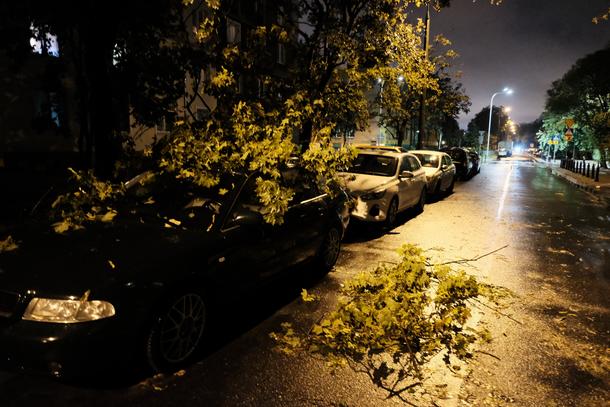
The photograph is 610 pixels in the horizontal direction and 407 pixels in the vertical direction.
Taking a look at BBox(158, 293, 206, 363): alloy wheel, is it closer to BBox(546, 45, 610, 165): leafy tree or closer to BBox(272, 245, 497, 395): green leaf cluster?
BBox(272, 245, 497, 395): green leaf cluster

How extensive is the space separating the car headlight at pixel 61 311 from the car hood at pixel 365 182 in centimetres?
622

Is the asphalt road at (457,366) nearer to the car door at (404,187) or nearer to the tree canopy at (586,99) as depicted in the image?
the car door at (404,187)

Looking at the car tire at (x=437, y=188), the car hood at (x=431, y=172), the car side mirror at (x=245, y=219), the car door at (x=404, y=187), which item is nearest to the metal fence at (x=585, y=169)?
the car tire at (x=437, y=188)

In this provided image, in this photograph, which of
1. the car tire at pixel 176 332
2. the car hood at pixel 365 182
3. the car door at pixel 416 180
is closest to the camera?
the car tire at pixel 176 332

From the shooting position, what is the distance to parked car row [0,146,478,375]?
2859 millimetres

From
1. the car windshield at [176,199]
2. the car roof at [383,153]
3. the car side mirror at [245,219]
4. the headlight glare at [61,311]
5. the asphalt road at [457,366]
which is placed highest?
the car roof at [383,153]

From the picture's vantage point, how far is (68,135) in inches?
647

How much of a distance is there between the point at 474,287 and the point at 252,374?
2.99 meters

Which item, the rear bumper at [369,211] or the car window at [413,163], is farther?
the car window at [413,163]

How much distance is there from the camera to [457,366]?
372 centimetres

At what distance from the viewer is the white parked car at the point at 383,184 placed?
862 cm

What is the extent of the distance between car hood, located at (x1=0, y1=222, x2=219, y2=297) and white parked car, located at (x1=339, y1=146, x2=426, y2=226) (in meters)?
4.88

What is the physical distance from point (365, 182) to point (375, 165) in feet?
3.56

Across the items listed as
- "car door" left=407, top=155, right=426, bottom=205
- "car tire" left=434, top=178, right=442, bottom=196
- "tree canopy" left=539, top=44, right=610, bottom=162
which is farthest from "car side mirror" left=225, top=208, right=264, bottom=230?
"tree canopy" left=539, top=44, right=610, bottom=162
